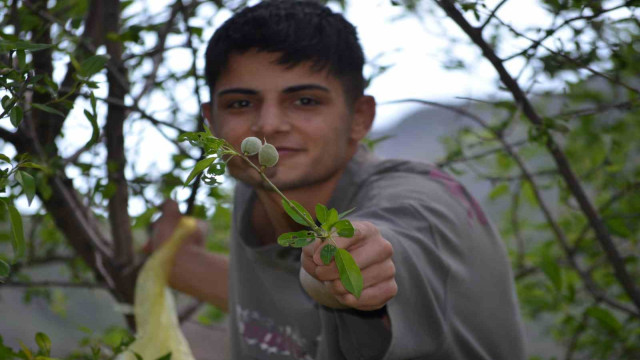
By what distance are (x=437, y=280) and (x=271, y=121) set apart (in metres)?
0.36

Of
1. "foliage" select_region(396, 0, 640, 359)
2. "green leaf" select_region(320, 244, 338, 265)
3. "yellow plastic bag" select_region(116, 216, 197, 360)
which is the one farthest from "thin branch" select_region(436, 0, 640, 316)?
"yellow plastic bag" select_region(116, 216, 197, 360)

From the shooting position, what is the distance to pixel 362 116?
1324 millimetres

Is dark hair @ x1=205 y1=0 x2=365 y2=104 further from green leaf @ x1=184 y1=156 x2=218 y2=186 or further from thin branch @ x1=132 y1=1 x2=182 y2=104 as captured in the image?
green leaf @ x1=184 y1=156 x2=218 y2=186

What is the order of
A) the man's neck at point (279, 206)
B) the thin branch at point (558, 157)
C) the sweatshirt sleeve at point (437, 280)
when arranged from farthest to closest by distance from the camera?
the man's neck at point (279, 206) → the thin branch at point (558, 157) → the sweatshirt sleeve at point (437, 280)

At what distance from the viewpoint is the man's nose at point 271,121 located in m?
1.12

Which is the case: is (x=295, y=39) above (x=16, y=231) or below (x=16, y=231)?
above

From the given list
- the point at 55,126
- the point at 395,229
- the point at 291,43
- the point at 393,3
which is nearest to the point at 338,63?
the point at 291,43

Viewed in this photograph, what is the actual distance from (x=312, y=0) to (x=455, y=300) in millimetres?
651

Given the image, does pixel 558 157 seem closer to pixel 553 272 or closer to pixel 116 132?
pixel 553 272

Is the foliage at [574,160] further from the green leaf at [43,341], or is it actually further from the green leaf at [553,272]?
the green leaf at [43,341]

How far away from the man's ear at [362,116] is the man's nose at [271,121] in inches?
7.7

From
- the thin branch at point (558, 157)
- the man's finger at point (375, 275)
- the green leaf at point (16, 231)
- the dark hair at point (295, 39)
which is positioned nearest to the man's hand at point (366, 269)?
the man's finger at point (375, 275)

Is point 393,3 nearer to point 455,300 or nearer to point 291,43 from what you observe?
point 291,43

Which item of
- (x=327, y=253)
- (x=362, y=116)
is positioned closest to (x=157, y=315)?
(x=362, y=116)
